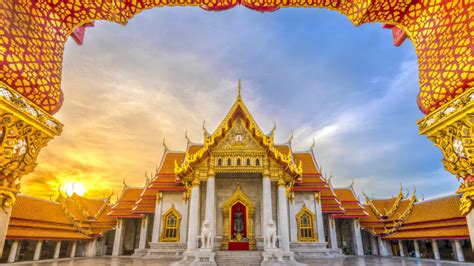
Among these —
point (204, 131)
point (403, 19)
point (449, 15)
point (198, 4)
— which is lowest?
point (449, 15)

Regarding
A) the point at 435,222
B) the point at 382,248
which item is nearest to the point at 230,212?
the point at 435,222

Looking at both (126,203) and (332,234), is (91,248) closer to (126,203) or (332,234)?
(126,203)

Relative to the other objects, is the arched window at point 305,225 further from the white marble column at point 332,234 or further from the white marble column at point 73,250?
the white marble column at point 73,250

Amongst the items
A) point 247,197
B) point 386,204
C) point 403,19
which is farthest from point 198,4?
point 386,204

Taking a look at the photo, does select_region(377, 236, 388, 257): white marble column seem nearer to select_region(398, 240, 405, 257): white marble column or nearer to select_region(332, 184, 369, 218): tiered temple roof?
select_region(398, 240, 405, 257): white marble column

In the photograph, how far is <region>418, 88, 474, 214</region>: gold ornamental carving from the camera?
2.79m

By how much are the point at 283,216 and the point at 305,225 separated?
12.6 feet

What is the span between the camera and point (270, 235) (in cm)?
1060

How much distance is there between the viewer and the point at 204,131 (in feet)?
41.9

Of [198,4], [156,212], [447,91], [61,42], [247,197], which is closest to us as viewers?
[447,91]

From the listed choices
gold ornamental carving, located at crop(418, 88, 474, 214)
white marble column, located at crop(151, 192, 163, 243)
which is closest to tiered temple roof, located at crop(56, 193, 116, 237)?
white marble column, located at crop(151, 192, 163, 243)

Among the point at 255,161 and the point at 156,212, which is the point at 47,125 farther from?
the point at 156,212

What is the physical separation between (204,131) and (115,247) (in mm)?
12043

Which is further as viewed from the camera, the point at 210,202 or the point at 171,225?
the point at 171,225
